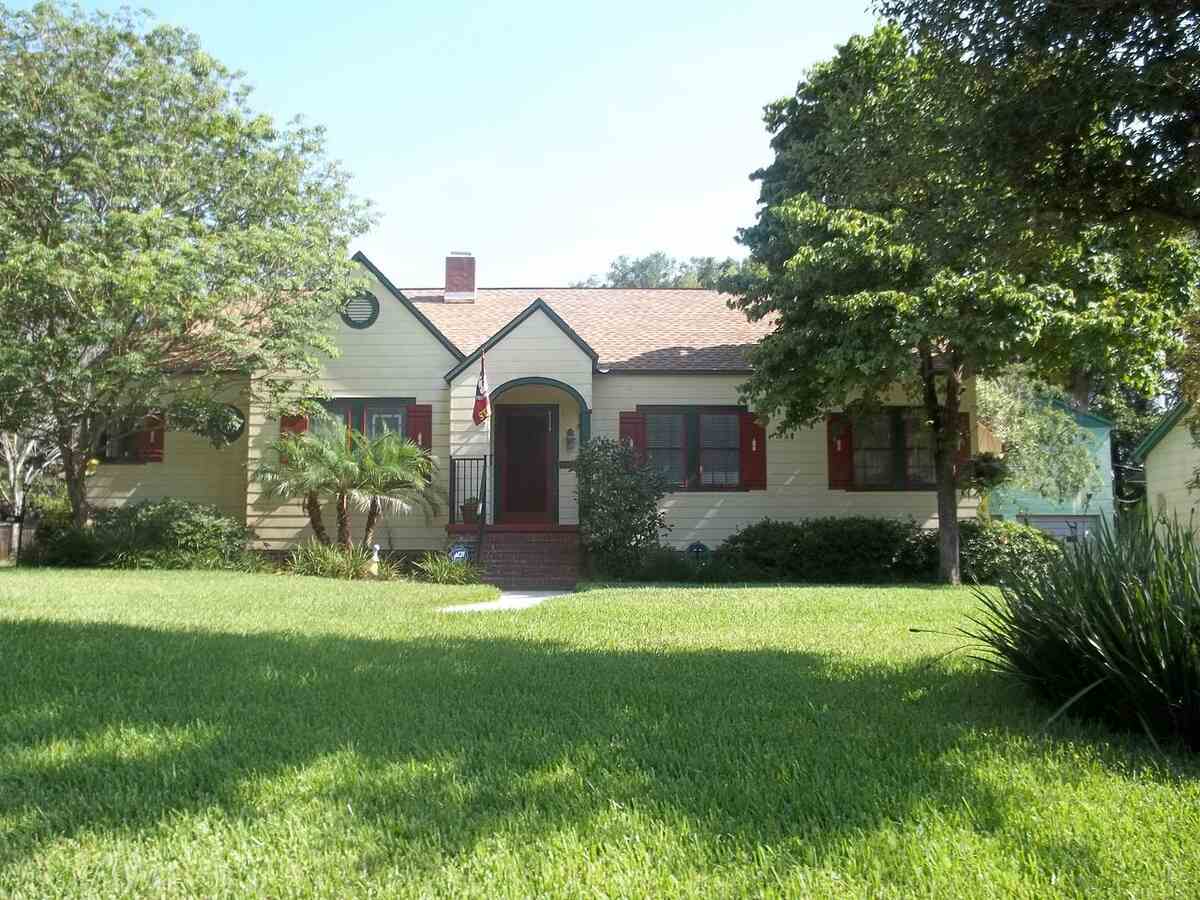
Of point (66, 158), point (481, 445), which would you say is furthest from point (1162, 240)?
point (66, 158)

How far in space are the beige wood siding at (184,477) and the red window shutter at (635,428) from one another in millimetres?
7048

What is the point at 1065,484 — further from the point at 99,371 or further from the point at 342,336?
the point at 99,371

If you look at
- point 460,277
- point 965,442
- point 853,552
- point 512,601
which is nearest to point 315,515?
point 512,601

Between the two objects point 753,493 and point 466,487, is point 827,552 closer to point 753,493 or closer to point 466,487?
point 753,493

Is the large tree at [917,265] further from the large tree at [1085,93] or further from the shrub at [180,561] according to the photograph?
the shrub at [180,561]

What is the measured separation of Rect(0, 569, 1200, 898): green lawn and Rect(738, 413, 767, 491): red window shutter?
10.8 m

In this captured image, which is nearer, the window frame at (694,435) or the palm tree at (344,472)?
the palm tree at (344,472)

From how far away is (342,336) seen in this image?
17.8 metres

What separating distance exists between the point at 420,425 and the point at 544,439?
2.38m

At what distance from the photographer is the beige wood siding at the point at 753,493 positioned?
17688 millimetres

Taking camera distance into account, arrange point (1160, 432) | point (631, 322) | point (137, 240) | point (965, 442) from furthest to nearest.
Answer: point (1160, 432), point (631, 322), point (965, 442), point (137, 240)

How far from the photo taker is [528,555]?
52.9 ft

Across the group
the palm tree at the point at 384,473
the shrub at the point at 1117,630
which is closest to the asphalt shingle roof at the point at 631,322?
the palm tree at the point at 384,473

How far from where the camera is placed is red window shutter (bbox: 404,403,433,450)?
17.6 m
